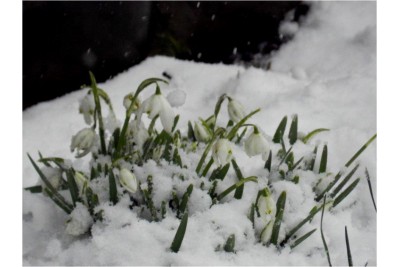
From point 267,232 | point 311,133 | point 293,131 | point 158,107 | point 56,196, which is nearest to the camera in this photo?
point 158,107

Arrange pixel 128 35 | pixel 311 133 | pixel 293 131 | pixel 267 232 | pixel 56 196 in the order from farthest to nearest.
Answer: pixel 128 35 → pixel 293 131 → pixel 311 133 → pixel 56 196 → pixel 267 232

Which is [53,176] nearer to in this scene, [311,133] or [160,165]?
[160,165]

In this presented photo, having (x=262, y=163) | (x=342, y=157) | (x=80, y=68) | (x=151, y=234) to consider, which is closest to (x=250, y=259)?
(x=151, y=234)

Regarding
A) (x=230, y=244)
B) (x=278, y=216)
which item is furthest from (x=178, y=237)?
(x=278, y=216)

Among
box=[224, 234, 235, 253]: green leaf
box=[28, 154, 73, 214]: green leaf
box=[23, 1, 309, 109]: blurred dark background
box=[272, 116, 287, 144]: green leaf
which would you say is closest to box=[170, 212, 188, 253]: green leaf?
box=[224, 234, 235, 253]: green leaf

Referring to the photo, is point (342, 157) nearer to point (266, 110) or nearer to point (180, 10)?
point (266, 110)

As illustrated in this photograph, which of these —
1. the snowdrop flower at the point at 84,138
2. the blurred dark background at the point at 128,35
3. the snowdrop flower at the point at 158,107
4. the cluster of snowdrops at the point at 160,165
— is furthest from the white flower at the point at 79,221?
the blurred dark background at the point at 128,35
